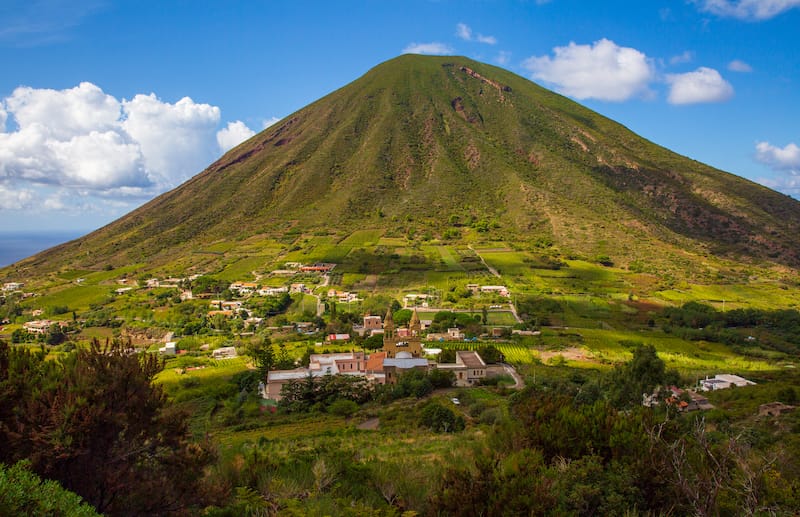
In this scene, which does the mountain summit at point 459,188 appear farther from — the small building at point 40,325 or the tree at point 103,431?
the tree at point 103,431

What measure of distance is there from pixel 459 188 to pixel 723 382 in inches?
3045

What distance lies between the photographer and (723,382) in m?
34.8

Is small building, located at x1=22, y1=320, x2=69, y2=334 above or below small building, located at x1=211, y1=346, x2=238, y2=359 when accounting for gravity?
above

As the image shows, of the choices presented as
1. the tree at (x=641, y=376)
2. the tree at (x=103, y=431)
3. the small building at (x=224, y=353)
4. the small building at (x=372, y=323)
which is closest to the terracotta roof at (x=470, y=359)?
the tree at (x=641, y=376)

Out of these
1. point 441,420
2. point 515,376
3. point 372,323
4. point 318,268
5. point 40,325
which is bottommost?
point 515,376

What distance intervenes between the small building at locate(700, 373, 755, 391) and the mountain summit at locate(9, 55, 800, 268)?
43321mm

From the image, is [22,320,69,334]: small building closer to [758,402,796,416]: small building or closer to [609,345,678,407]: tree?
[609,345,678,407]: tree

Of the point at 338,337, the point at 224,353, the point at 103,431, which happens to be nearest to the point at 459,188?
the point at 338,337

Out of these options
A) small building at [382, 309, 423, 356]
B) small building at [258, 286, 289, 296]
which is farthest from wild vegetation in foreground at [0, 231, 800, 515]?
small building at [382, 309, 423, 356]

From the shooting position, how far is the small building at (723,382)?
33.9 metres

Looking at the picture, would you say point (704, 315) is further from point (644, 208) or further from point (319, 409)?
point (644, 208)

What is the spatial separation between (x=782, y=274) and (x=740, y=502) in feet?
285

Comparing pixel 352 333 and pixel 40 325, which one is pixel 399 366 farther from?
pixel 40 325

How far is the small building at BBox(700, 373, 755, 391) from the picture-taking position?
33906 millimetres
